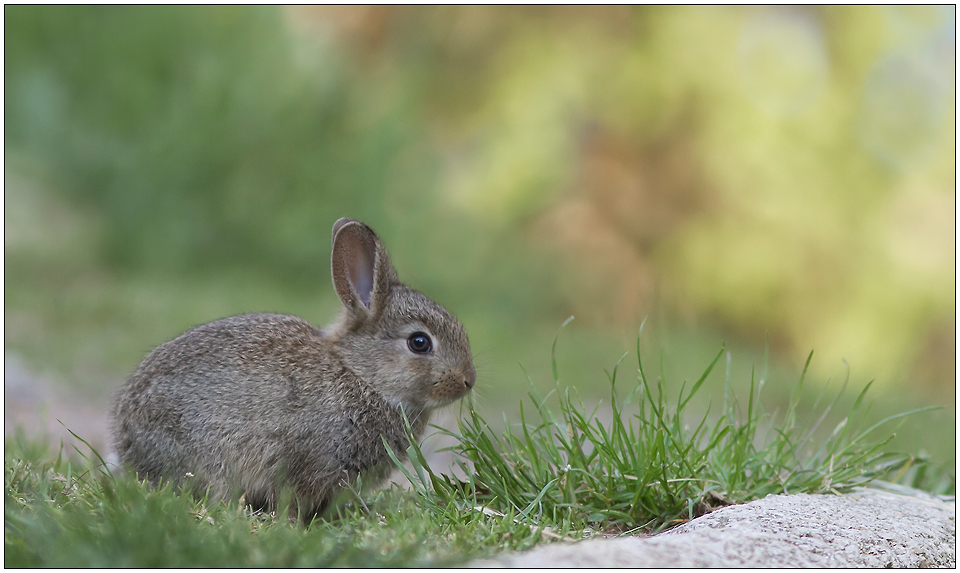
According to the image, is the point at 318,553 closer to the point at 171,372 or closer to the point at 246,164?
the point at 171,372

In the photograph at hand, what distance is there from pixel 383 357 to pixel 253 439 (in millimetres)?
750

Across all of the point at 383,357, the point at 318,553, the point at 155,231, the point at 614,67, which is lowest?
the point at 318,553

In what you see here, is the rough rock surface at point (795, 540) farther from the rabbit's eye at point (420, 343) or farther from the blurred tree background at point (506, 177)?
the blurred tree background at point (506, 177)

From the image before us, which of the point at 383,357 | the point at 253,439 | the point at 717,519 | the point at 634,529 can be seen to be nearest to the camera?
the point at 717,519

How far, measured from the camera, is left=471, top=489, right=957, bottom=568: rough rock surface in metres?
2.45

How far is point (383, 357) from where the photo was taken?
13.5ft

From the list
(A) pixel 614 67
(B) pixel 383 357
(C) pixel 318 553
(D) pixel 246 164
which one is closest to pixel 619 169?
(A) pixel 614 67

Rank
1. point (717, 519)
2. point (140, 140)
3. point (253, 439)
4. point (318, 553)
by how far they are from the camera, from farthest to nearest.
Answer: point (140, 140) < point (253, 439) < point (717, 519) < point (318, 553)

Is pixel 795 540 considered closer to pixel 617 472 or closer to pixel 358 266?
pixel 617 472

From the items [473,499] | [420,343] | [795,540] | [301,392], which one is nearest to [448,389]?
[420,343]

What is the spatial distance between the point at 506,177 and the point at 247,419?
1178 centimetres

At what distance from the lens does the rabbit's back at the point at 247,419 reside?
141 inches

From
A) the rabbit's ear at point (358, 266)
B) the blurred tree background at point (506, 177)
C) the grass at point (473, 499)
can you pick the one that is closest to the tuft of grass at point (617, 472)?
the grass at point (473, 499)

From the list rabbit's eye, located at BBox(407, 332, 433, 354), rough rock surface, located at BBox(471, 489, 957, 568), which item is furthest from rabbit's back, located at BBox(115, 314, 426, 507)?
rough rock surface, located at BBox(471, 489, 957, 568)
